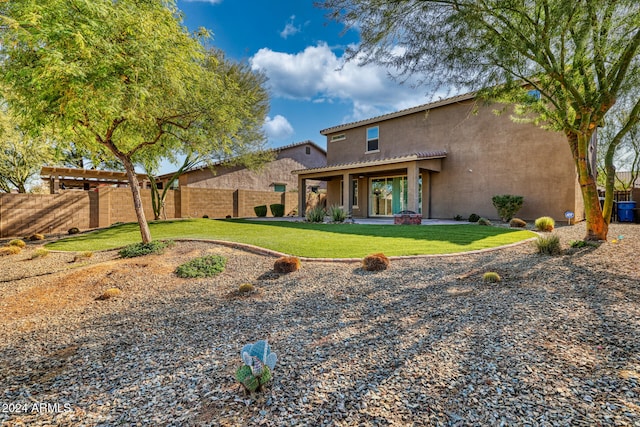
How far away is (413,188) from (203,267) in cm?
1024

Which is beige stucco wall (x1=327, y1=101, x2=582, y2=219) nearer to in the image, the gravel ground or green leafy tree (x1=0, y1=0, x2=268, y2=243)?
the gravel ground

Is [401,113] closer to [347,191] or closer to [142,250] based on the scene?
[347,191]

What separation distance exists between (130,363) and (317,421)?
203 cm

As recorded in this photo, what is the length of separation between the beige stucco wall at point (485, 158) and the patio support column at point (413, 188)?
240 cm

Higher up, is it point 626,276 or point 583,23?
point 583,23

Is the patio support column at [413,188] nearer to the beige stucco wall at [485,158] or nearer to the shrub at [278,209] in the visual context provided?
the beige stucco wall at [485,158]

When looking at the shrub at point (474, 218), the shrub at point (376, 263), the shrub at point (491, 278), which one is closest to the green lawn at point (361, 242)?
the shrub at point (376, 263)

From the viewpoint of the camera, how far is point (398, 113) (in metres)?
16.9

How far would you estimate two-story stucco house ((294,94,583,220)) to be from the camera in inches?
484

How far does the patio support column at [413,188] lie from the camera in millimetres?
13477

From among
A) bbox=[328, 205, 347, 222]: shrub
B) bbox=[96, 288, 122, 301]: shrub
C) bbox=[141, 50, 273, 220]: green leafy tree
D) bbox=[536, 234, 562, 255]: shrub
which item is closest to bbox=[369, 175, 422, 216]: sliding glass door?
bbox=[328, 205, 347, 222]: shrub

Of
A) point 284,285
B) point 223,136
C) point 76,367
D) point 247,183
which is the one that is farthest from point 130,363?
point 247,183

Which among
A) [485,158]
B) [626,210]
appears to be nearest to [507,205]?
[485,158]

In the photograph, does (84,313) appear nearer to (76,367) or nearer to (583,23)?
(76,367)
